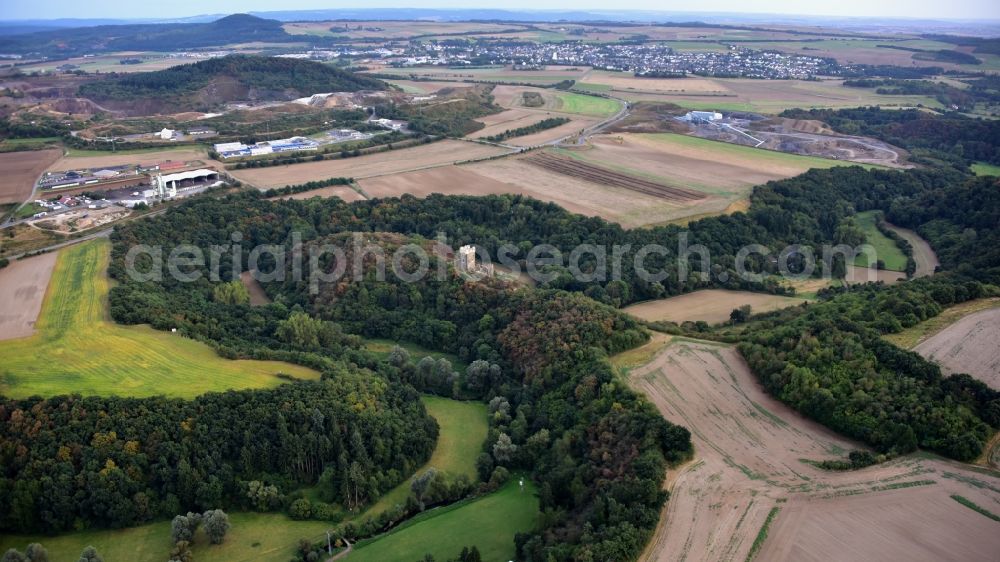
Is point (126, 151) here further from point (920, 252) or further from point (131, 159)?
point (920, 252)

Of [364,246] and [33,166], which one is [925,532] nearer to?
[364,246]

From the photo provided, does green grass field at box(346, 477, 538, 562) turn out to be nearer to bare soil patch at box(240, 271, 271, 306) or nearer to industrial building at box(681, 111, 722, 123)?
bare soil patch at box(240, 271, 271, 306)

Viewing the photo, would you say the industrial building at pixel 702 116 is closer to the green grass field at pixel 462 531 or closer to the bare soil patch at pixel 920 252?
the bare soil patch at pixel 920 252

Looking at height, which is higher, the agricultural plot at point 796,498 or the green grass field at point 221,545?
the agricultural plot at point 796,498

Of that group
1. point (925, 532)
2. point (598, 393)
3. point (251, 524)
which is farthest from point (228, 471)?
point (925, 532)

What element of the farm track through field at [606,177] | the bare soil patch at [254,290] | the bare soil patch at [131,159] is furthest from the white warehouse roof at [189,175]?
the farm track through field at [606,177]
